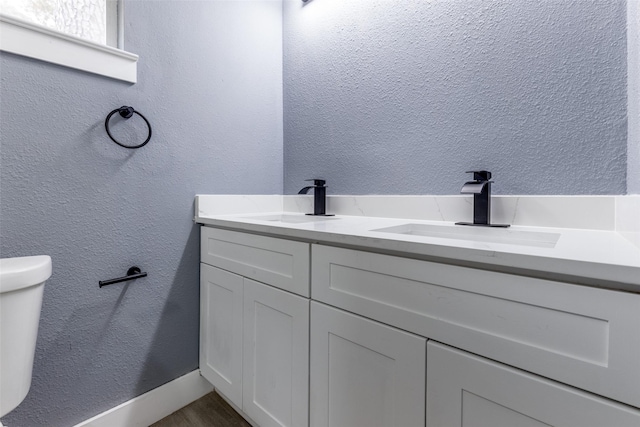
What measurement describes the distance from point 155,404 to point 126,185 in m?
0.91

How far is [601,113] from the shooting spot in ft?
2.63

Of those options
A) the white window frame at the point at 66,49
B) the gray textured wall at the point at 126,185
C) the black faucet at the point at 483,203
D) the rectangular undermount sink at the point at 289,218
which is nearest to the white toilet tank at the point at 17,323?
the gray textured wall at the point at 126,185

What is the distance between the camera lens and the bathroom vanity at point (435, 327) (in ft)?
1.46

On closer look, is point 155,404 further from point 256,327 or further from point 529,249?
point 529,249

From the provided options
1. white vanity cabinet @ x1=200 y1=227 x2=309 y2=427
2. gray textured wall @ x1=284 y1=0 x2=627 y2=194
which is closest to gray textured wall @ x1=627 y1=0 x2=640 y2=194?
gray textured wall @ x1=284 y1=0 x2=627 y2=194

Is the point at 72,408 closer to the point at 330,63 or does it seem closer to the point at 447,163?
the point at 447,163

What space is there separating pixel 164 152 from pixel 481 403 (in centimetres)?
133

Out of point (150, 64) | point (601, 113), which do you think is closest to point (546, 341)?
point (601, 113)

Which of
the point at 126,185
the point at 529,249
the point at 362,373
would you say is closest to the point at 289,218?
the point at 126,185

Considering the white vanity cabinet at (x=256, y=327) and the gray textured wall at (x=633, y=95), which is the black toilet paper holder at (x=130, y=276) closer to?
the white vanity cabinet at (x=256, y=327)

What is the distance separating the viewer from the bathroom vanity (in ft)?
1.46

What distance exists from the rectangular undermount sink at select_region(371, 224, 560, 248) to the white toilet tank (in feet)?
3.08

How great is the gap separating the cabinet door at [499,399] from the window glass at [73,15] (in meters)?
1.50

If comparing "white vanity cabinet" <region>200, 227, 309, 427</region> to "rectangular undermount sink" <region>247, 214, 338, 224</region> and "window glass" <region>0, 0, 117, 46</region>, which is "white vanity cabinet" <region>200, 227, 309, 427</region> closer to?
"rectangular undermount sink" <region>247, 214, 338, 224</region>
